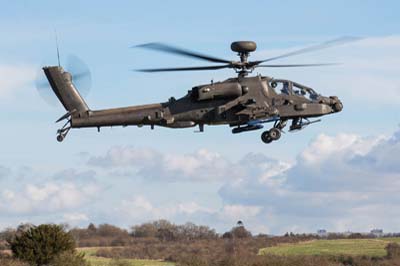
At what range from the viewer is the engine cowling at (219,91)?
52938mm

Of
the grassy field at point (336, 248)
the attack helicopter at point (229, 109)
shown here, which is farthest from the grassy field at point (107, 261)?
the attack helicopter at point (229, 109)

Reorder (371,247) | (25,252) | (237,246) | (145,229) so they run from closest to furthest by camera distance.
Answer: (25,252) < (237,246) < (371,247) < (145,229)

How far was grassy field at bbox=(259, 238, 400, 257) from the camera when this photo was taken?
121 m

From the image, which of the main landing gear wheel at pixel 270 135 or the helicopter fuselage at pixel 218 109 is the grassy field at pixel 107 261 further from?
the main landing gear wheel at pixel 270 135

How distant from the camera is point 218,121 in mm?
53344

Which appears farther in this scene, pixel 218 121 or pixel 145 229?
pixel 145 229

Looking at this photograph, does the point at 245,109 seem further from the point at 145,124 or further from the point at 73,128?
the point at 73,128

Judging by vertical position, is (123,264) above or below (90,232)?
below

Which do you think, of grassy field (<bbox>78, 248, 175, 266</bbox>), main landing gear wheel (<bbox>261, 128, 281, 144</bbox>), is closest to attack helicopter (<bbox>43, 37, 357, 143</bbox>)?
main landing gear wheel (<bbox>261, 128, 281, 144</bbox>)

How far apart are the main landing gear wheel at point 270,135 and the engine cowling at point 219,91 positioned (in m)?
2.24

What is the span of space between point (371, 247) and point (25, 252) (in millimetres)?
50305

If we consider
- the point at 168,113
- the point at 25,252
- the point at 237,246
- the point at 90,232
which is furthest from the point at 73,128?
the point at 90,232

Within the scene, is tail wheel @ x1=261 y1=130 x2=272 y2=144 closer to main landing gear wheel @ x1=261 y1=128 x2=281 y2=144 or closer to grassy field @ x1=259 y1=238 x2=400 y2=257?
main landing gear wheel @ x1=261 y1=128 x2=281 y2=144

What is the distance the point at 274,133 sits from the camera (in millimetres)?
52875
